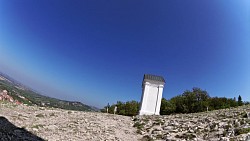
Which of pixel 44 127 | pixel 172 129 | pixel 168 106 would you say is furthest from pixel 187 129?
pixel 168 106

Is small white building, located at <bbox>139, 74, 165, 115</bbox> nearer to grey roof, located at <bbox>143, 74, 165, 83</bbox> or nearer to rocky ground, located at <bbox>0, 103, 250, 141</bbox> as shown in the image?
grey roof, located at <bbox>143, 74, 165, 83</bbox>

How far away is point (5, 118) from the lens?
17.7 metres

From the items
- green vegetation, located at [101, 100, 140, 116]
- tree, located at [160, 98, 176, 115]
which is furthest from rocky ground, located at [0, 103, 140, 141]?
tree, located at [160, 98, 176, 115]

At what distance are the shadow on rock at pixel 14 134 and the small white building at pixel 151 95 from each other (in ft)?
76.8

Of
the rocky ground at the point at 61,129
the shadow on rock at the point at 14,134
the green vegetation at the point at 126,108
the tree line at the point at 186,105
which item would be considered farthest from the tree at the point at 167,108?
the shadow on rock at the point at 14,134

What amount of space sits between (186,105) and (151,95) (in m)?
28.7

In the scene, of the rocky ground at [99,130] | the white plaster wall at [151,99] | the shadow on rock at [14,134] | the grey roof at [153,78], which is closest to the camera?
the shadow on rock at [14,134]

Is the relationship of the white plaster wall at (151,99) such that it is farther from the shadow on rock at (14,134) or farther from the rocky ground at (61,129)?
the shadow on rock at (14,134)

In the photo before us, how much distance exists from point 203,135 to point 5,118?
1515 cm

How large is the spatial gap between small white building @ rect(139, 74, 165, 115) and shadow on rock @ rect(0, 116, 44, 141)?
76.8 feet

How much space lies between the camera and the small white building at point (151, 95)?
121 feet

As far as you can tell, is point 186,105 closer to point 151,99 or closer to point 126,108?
point 126,108

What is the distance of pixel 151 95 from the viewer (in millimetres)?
37656

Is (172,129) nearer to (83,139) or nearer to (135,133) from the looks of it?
(135,133)
